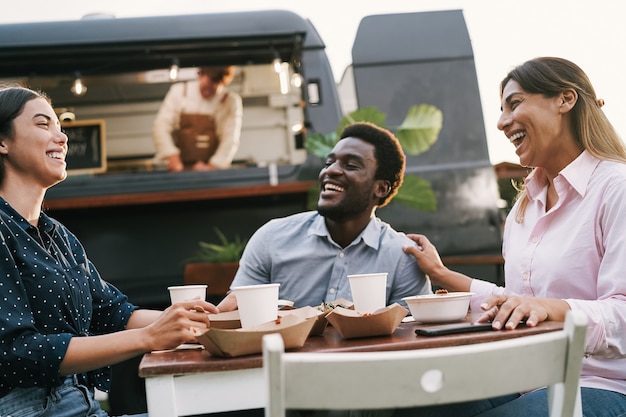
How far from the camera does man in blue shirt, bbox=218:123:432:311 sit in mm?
2830

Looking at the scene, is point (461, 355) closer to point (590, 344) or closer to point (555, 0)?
point (590, 344)

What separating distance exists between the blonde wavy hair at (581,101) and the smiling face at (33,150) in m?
1.56

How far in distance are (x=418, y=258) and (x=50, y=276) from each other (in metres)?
1.35

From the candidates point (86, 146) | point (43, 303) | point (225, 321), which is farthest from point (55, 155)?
point (86, 146)

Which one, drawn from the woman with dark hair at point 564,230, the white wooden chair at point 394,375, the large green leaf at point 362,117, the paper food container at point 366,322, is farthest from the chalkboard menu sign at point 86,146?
the white wooden chair at point 394,375

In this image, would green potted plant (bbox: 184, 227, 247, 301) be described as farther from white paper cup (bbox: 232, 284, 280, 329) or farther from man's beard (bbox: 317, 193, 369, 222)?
white paper cup (bbox: 232, 284, 280, 329)

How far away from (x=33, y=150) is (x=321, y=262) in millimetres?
1191

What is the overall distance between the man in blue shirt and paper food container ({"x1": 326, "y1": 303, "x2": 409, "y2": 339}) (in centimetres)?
96

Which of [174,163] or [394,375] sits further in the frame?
[174,163]

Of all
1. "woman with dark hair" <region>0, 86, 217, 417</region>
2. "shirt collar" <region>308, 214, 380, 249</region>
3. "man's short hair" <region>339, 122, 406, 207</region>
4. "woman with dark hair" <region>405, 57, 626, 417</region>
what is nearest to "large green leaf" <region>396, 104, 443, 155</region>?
"man's short hair" <region>339, 122, 406, 207</region>

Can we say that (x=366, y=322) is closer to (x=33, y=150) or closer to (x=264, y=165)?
(x=33, y=150)

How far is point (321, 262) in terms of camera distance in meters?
2.91

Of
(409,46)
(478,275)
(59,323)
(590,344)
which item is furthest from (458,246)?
(59,323)

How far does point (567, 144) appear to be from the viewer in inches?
95.9
